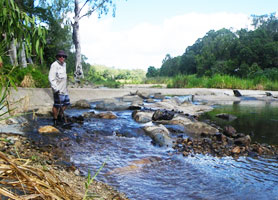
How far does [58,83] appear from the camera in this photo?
7109 millimetres

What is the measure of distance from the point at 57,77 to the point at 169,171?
14.9ft

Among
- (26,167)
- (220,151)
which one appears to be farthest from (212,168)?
(26,167)

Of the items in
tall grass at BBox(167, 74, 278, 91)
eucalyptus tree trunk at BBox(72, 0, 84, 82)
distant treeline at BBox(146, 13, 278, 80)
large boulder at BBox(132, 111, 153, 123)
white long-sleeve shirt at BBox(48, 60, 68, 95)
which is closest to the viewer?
white long-sleeve shirt at BBox(48, 60, 68, 95)

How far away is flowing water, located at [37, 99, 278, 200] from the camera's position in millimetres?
3248

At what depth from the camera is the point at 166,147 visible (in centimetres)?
523

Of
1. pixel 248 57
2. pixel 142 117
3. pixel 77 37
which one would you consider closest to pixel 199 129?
pixel 142 117

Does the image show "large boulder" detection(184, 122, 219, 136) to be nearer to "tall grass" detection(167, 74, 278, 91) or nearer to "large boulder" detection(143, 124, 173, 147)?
"large boulder" detection(143, 124, 173, 147)

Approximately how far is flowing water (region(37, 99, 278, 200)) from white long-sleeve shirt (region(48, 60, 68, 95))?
6.55 ft

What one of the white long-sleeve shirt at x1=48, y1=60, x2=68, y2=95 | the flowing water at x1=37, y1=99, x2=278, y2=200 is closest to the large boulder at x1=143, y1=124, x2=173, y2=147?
the flowing water at x1=37, y1=99, x2=278, y2=200

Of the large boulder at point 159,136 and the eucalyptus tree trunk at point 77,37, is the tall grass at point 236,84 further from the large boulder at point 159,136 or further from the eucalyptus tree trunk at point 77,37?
the large boulder at point 159,136

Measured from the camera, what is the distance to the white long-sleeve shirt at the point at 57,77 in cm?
692

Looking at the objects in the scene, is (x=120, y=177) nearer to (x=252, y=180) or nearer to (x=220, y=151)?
(x=252, y=180)

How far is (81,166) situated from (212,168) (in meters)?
2.14

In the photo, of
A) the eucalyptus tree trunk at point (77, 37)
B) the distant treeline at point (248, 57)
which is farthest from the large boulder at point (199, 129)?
the distant treeline at point (248, 57)
